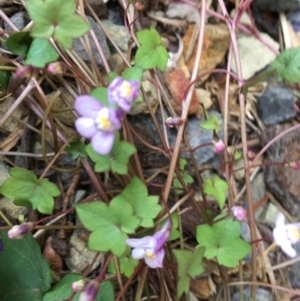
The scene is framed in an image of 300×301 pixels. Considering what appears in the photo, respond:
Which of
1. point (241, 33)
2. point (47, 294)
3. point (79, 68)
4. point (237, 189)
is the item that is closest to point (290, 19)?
point (241, 33)

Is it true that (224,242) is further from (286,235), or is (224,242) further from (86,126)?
(86,126)

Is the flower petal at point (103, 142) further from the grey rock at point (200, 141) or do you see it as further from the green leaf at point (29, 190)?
the grey rock at point (200, 141)

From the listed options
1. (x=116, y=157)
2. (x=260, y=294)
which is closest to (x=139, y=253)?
(x=116, y=157)

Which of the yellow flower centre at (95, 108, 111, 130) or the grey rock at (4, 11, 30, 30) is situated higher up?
the grey rock at (4, 11, 30, 30)

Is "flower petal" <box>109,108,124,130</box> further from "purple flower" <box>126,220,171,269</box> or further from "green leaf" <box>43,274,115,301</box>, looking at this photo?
"green leaf" <box>43,274,115,301</box>

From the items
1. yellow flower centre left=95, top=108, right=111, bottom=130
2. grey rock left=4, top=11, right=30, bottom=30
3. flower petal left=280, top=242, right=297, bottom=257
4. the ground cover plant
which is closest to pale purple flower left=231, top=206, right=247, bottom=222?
the ground cover plant

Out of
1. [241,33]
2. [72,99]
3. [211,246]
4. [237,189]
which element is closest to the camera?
[211,246]

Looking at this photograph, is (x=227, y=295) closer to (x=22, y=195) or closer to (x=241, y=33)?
(x=22, y=195)
